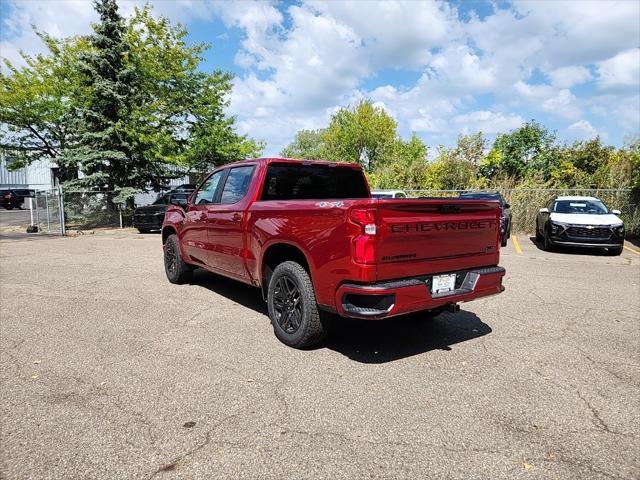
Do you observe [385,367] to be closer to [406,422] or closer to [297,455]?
[406,422]

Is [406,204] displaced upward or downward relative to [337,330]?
upward

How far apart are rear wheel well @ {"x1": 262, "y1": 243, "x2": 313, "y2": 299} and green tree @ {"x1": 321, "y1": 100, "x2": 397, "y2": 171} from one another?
50483mm

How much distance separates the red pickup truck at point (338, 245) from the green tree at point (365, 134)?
4960 centimetres

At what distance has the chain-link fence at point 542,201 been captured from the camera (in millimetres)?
16875

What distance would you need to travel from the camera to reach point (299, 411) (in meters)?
3.28

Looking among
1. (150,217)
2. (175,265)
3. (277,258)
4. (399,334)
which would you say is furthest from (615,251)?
(150,217)

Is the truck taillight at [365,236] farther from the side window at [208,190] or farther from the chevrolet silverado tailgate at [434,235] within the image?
the side window at [208,190]

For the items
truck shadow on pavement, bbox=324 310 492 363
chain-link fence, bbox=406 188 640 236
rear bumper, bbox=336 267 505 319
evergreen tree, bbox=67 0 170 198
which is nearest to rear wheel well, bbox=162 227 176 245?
truck shadow on pavement, bbox=324 310 492 363

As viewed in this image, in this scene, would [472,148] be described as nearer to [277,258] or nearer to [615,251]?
[615,251]

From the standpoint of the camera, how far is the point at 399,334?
511 centimetres

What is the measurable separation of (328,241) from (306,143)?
80612 mm

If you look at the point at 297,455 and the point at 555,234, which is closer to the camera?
the point at 297,455

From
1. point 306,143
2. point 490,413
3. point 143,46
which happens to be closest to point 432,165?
point 143,46

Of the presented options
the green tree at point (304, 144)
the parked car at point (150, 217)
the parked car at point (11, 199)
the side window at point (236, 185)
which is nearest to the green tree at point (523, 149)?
the parked car at point (150, 217)
